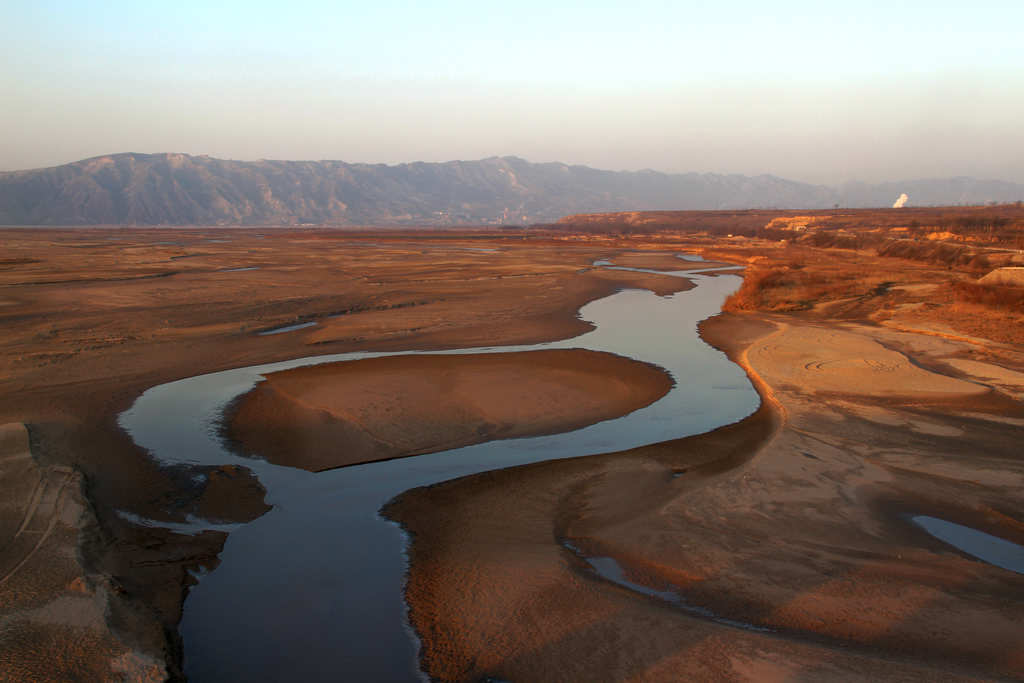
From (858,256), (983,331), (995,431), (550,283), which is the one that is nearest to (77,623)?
(995,431)

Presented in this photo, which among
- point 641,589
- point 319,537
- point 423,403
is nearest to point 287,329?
point 423,403

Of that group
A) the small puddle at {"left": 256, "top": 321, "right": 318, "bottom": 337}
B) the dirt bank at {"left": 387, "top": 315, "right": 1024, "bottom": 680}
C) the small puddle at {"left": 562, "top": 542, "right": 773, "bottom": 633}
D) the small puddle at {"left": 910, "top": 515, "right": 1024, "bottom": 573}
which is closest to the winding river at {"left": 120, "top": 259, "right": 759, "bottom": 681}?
the dirt bank at {"left": 387, "top": 315, "right": 1024, "bottom": 680}

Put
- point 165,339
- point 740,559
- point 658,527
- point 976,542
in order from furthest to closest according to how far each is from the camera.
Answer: point 165,339, point 658,527, point 976,542, point 740,559

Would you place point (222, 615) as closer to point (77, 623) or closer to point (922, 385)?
point (77, 623)

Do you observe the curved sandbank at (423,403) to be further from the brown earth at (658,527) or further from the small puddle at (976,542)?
the small puddle at (976,542)

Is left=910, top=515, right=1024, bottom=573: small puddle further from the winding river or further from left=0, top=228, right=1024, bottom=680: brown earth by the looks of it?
the winding river

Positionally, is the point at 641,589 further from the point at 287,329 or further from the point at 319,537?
the point at 287,329

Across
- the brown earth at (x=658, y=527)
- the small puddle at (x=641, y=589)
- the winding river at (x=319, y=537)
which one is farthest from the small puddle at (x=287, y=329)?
the small puddle at (x=641, y=589)
